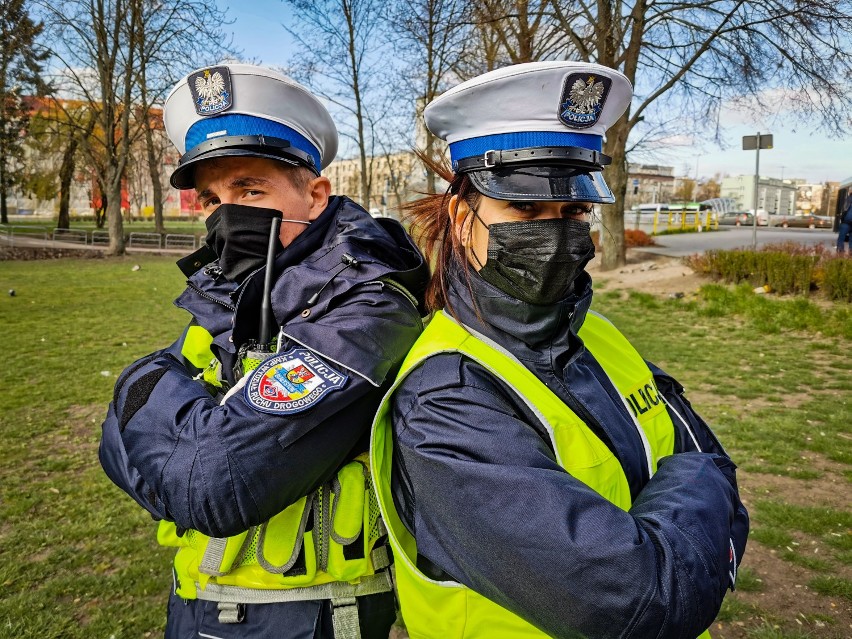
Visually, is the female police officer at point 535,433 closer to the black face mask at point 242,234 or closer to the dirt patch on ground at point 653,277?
the black face mask at point 242,234

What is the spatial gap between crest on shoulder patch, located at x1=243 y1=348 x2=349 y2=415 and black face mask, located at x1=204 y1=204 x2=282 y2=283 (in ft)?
1.40

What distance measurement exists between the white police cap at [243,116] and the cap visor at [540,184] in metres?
0.61

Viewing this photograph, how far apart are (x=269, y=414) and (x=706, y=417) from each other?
585 centimetres

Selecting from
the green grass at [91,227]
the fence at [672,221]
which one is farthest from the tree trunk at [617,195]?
the green grass at [91,227]

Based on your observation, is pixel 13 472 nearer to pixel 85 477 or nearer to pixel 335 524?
pixel 85 477

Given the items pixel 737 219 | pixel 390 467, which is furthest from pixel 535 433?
pixel 737 219

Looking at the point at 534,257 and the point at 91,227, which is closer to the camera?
the point at 534,257

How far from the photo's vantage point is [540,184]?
4.53 ft

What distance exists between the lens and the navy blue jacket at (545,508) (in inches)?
41.4

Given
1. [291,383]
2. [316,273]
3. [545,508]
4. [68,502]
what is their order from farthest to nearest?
[68,502] → [316,273] → [291,383] → [545,508]

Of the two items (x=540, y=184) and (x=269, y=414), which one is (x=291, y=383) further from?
(x=540, y=184)

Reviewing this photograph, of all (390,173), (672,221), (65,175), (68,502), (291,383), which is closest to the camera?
(291,383)

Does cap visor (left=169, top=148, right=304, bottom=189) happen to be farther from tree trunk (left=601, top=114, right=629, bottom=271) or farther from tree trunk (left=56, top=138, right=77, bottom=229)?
tree trunk (left=56, top=138, right=77, bottom=229)

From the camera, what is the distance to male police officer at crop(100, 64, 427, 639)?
1.29m
